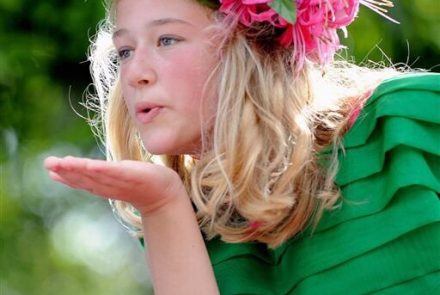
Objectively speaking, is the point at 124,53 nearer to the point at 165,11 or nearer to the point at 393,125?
the point at 165,11

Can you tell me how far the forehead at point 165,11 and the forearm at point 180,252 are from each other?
0.83 ft

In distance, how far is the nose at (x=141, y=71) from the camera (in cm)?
204

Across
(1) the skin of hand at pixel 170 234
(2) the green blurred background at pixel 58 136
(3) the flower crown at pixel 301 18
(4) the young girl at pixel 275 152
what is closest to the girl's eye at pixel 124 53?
(4) the young girl at pixel 275 152

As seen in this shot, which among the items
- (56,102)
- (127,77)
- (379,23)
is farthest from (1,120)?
(127,77)

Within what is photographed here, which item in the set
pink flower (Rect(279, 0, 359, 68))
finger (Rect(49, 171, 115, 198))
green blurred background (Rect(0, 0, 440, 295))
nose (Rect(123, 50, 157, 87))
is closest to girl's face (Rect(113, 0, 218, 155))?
nose (Rect(123, 50, 157, 87))

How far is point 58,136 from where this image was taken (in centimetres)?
288

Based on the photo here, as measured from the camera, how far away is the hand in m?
1.79

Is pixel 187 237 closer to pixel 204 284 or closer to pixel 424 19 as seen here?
pixel 204 284

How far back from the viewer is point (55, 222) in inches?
118

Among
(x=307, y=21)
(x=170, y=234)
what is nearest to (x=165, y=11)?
(x=307, y=21)

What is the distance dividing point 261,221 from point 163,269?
150mm

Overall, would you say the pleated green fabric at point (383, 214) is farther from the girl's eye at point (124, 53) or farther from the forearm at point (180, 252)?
the girl's eye at point (124, 53)

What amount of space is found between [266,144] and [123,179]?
0.29 m

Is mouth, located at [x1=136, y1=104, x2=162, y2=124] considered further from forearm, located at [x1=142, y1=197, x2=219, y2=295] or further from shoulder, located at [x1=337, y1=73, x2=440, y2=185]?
shoulder, located at [x1=337, y1=73, x2=440, y2=185]
